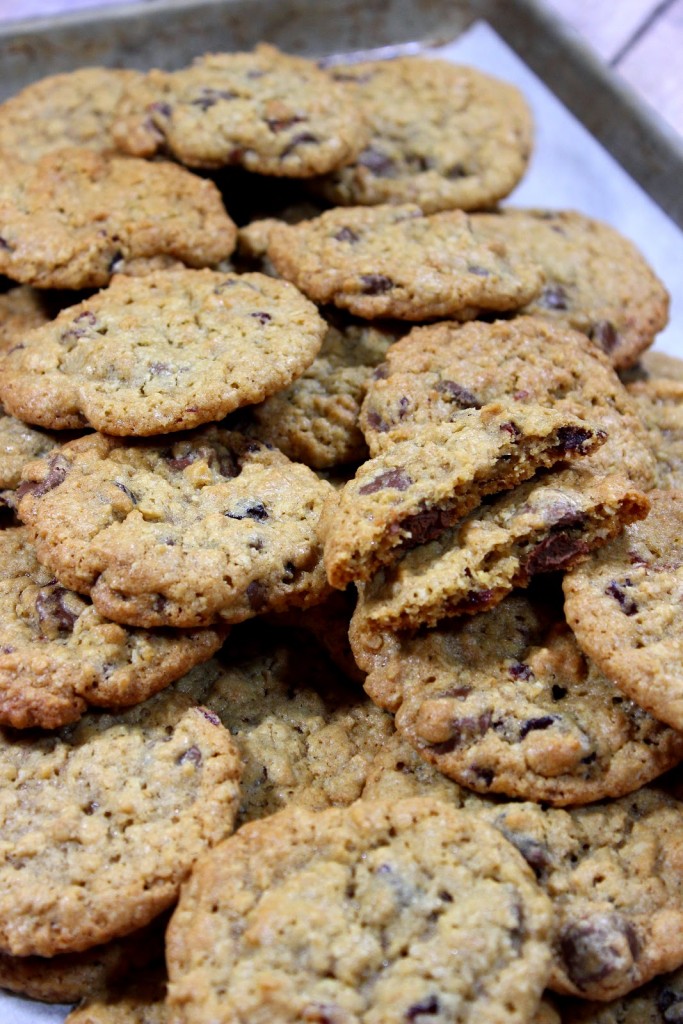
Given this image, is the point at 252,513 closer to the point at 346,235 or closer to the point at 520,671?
the point at 520,671

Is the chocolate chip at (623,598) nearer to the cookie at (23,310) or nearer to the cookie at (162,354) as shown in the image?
the cookie at (162,354)

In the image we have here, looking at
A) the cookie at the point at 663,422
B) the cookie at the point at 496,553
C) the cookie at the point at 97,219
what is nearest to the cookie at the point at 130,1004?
the cookie at the point at 496,553

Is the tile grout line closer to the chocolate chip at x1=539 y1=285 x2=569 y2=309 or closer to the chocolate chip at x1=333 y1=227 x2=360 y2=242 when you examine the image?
the chocolate chip at x1=539 y1=285 x2=569 y2=309

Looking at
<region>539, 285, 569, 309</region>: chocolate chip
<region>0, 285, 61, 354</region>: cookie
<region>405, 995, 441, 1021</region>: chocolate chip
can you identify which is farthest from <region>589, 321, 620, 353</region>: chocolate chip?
<region>405, 995, 441, 1021</region>: chocolate chip

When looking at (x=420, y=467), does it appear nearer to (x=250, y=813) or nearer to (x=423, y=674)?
(x=423, y=674)

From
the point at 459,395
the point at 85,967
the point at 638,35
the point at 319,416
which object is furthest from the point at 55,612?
the point at 638,35

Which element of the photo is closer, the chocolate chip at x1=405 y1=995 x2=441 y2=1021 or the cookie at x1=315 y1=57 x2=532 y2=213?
the chocolate chip at x1=405 y1=995 x2=441 y2=1021

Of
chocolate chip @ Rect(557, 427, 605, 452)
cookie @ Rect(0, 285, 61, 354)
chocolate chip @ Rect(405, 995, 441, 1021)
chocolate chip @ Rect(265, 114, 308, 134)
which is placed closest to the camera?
chocolate chip @ Rect(405, 995, 441, 1021)

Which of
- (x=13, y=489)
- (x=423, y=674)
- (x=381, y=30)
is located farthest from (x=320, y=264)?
(x=381, y=30)
